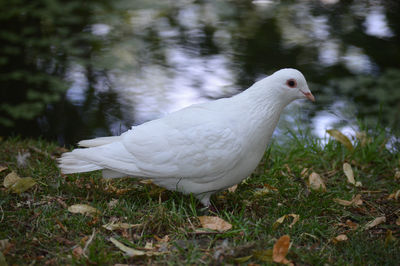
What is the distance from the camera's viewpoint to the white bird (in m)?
2.60

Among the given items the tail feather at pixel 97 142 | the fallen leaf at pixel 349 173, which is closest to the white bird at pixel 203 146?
the tail feather at pixel 97 142

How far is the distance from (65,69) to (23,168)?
3446mm

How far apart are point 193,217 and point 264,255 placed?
1.96ft

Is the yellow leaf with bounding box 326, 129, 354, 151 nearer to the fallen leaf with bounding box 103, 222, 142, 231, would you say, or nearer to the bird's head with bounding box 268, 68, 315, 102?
the bird's head with bounding box 268, 68, 315, 102

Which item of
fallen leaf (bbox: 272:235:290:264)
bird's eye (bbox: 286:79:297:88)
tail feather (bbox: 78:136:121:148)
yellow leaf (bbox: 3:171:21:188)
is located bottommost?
yellow leaf (bbox: 3:171:21:188)

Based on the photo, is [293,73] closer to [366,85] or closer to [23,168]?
[23,168]

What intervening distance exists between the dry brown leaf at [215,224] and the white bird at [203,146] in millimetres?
218

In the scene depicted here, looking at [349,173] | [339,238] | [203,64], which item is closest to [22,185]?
[339,238]

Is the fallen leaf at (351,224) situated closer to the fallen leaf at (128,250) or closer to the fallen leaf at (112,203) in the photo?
the fallen leaf at (128,250)

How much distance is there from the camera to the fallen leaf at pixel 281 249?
211cm

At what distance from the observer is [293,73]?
2699 millimetres

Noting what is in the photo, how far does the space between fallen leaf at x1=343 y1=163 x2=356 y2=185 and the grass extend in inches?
2.3

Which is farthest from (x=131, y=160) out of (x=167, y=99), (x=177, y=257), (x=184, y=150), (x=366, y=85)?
(x=366, y=85)

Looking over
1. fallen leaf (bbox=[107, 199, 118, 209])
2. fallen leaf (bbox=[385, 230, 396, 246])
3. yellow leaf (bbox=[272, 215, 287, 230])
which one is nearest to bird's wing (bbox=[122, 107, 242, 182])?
fallen leaf (bbox=[107, 199, 118, 209])
